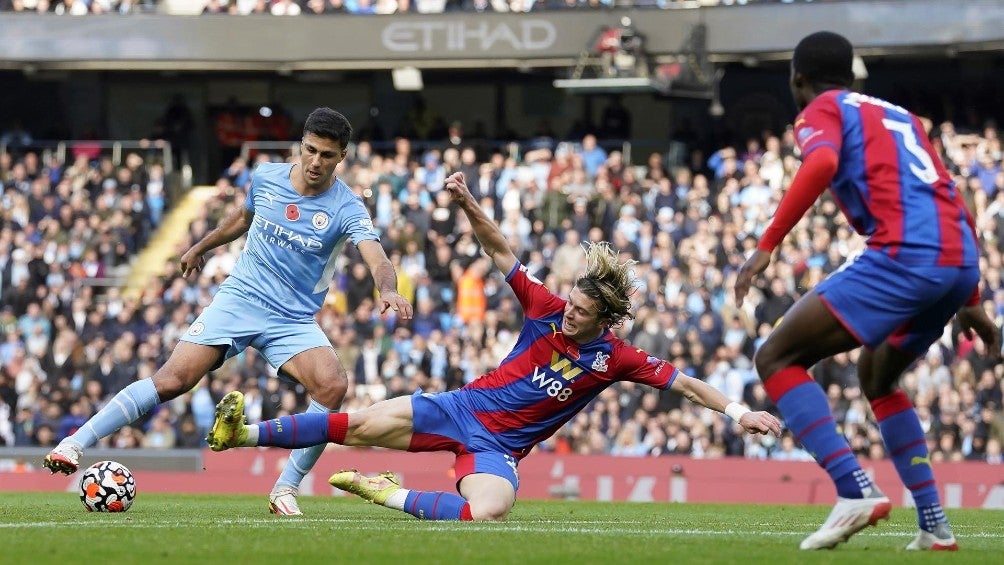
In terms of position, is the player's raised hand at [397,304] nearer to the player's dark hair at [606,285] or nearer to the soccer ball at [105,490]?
the player's dark hair at [606,285]

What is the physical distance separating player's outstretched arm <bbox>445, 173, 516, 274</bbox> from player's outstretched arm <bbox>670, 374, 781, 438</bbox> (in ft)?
4.24

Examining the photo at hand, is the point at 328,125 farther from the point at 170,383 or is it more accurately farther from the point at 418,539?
the point at 418,539

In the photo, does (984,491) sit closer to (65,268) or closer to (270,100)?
(65,268)

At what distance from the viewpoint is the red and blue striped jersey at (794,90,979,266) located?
7.39 m

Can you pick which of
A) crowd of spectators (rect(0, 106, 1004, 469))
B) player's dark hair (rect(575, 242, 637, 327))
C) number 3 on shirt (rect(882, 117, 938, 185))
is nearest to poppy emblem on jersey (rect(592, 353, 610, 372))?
player's dark hair (rect(575, 242, 637, 327))

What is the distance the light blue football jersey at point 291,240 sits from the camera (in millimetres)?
10773

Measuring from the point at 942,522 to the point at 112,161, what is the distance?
24243mm

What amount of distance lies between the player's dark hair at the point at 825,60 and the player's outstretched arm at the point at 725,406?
192 cm

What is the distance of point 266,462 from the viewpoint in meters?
19.9

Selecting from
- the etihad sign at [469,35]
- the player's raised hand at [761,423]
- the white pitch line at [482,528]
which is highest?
the etihad sign at [469,35]

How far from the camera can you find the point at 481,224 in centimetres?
956

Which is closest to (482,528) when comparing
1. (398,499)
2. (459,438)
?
(398,499)

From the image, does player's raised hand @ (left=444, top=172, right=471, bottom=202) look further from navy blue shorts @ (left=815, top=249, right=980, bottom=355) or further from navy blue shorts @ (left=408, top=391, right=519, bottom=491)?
navy blue shorts @ (left=815, top=249, right=980, bottom=355)

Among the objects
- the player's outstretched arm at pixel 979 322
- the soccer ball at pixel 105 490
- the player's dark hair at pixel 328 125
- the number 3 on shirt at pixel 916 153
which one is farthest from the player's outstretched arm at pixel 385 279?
the player's outstretched arm at pixel 979 322
